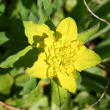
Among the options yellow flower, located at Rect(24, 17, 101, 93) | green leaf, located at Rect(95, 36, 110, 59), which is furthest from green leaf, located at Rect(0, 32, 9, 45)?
green leaf, located at Rect(95, 36, 110, 59)

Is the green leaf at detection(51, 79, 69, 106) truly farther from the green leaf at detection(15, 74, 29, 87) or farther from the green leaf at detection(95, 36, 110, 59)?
the green leaf at detection(95, 36, 110, 59)

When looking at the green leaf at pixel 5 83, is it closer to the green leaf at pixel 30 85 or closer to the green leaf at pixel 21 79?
the green leaf at pixel 21 79

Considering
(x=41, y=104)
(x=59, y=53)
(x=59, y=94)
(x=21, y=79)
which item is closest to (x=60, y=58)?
(x=59, y=53)

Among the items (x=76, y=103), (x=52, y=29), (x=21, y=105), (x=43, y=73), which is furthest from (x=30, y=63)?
(x=76, y=103)

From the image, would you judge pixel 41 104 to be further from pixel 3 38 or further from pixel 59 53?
pixel 59 53

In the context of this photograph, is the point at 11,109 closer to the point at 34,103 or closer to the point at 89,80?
the point at 34,103

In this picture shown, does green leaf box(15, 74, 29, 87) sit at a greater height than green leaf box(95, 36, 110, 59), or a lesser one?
greater
